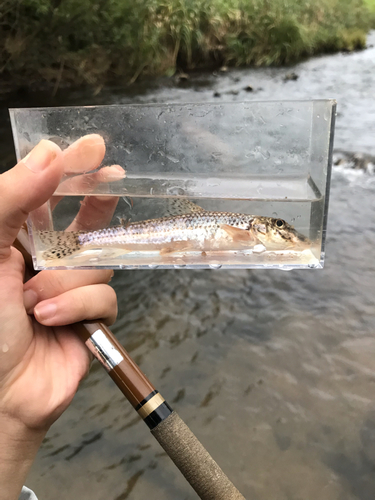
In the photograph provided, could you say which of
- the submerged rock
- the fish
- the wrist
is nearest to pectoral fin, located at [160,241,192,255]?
the fish

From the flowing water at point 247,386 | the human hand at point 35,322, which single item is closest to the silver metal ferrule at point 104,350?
the human hand at point 35,322

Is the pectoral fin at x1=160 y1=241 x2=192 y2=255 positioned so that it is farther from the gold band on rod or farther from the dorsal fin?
the gold band on rod

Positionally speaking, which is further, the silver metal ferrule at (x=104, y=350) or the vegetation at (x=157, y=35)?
the vegetation at (x=157, y=35)

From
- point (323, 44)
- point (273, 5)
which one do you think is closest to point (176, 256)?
point (273, 5)

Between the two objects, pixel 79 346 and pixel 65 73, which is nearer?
pixel 79 346

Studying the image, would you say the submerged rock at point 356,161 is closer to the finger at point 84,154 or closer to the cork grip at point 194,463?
the finger at point 84,154

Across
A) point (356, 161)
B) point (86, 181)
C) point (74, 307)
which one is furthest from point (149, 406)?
point (356, 161)

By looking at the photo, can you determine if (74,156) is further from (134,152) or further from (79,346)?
(79,346)
